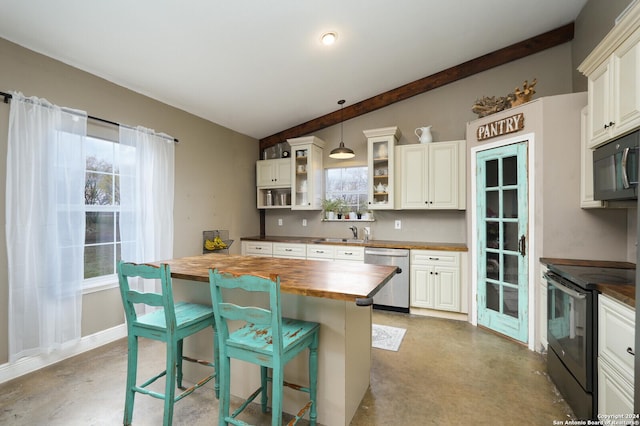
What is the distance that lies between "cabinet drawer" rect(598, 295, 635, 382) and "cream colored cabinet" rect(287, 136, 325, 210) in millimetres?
3600

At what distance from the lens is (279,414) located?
1474 mm

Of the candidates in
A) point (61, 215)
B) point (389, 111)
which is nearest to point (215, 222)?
point (61, 215)

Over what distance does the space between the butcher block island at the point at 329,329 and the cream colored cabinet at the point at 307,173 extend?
2.71 m

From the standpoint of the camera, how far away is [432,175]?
3.97 meters

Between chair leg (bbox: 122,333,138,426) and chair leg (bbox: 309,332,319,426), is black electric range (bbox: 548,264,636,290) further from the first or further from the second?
chair leg (bbox: 122,333,138,426)

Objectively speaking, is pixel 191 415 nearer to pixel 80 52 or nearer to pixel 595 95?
pixel 80 52

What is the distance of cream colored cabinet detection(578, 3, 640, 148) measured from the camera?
172 cm

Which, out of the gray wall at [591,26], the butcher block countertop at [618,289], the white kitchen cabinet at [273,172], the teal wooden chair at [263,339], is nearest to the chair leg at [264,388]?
the teal wooden chair at [263,339]

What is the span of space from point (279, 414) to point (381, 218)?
3.44 meters

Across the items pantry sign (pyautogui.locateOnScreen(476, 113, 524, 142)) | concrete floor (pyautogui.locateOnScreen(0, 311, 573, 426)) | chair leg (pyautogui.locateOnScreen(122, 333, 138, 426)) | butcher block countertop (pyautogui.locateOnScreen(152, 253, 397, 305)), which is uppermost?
pantry sign (pyautogui.locateOnScreen(476, 113, 524, 142))

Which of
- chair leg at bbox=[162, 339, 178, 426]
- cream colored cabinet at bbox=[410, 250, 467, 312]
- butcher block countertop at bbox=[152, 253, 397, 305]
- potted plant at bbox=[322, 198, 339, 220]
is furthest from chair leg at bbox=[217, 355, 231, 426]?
potted plant at bbox=[322, 198, 339, 220]

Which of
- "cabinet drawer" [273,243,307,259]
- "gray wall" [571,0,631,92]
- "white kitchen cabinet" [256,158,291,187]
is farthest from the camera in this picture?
"white kitchen cabinet" [256,158,291,187]

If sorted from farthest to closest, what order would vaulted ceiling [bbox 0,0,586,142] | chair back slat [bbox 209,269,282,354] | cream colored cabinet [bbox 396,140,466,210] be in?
cream colored cabinet [bbox 396,140,466,210]
vaulted ceiling [bbox 0,0,586,142]
chair back slat [bbox 209,269,282,354]

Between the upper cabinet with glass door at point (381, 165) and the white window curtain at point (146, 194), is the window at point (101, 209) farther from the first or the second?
the upper cabinet with glass door at point (381, 165)
